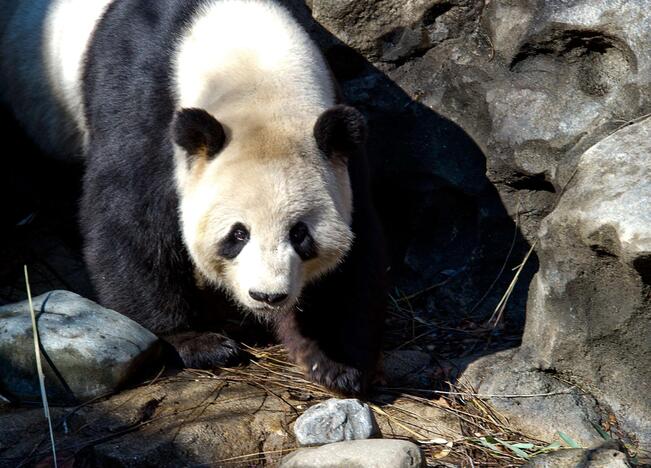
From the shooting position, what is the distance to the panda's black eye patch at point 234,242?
3998 mm

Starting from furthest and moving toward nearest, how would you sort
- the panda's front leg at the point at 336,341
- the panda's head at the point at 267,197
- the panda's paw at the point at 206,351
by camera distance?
1. the panda's paw at the point at 206,351
2. the panda's front leg at the point at 336,341
3. the panda's head at the point at 267,197

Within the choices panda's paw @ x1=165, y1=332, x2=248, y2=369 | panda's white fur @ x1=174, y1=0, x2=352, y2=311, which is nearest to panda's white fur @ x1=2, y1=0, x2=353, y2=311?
panda's white fur @ x1=174, y1=0, x2=352, y2=311

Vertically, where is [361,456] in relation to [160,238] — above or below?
below

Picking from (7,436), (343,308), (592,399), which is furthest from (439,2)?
(7,436)

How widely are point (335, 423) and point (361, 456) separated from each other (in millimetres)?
388

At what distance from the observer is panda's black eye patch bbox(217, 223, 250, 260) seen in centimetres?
400

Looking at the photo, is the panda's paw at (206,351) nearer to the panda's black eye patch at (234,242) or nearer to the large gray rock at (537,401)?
the panda's black eye patch at (234,242)

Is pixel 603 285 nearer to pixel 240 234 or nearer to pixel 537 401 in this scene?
pixel 537 401

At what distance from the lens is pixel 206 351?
184 inches

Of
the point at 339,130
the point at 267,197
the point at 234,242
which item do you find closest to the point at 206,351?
the point at 234,242

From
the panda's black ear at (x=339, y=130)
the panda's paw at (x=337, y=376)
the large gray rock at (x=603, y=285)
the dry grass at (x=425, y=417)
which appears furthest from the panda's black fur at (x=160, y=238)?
the large gray rock at (x=603, y=285)

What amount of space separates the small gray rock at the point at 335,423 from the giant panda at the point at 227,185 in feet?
1.52

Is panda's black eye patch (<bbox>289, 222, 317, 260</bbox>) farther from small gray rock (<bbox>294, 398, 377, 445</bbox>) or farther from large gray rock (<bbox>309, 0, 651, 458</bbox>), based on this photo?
large gray rock (<bbox>309, 0, 651, 458</bbox>)

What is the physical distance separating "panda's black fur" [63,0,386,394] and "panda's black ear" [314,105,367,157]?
304mm
